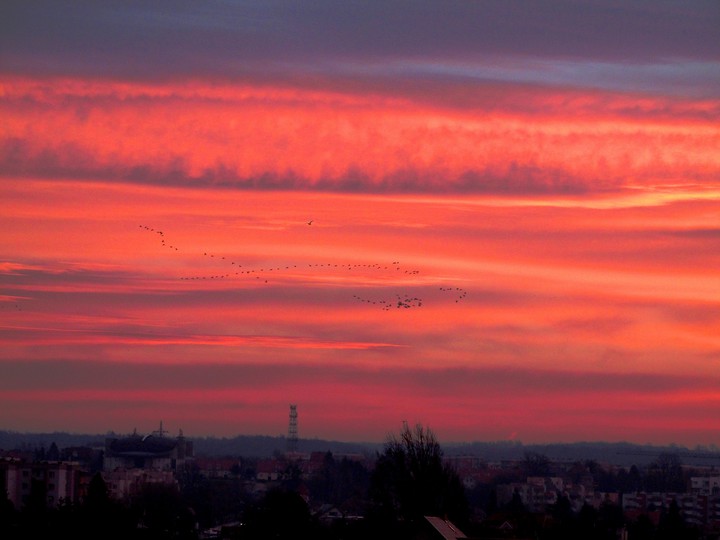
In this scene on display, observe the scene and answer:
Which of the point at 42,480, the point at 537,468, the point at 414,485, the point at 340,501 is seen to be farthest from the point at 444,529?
the point at 537,468

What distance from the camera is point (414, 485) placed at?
5938 cm

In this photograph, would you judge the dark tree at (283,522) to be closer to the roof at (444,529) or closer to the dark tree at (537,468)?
the roof at (444,529)

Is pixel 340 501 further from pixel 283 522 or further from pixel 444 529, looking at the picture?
pixel 444 529

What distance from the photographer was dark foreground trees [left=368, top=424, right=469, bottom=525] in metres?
57.6

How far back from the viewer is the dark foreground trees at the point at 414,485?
5756 centimetres

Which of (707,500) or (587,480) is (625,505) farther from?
(587,480)

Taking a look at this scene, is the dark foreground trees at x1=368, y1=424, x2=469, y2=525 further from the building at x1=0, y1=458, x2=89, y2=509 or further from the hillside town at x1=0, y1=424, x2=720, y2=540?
the building at x1=0, y1=458, x2=89, y2=509

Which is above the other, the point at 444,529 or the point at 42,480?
the point at 42,480

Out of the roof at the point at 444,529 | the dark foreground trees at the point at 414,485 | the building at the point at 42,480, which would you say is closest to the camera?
the roof at the point at 444,529

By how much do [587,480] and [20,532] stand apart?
136m

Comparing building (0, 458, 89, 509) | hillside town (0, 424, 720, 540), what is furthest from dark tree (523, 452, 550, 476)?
building (0, 458, 89, 509)

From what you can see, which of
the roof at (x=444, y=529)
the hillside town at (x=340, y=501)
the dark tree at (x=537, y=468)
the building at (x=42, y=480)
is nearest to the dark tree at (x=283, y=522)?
the hillside town at (x=340, y=501)

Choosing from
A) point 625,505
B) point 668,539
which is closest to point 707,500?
point 625,505

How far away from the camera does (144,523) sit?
83125mm
